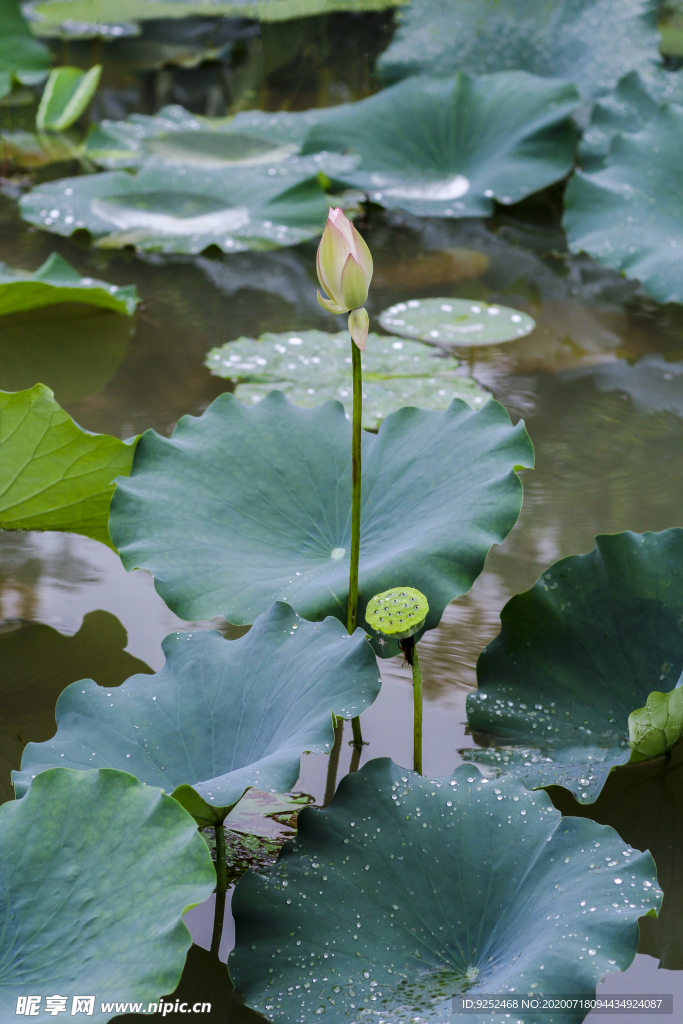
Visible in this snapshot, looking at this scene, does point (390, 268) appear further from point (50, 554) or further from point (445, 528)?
point (445, 528)

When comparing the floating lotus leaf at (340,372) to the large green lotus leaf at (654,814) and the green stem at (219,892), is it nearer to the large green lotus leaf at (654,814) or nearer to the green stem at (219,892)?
the large green lotus leaf at (654,814)

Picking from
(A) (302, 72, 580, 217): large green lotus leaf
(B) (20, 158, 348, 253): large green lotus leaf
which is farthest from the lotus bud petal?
(A) (302, 72, 580, 217): large green lotus leaf

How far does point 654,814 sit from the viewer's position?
113cm

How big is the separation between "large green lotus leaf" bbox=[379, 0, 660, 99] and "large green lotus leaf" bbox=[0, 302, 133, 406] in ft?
6.07

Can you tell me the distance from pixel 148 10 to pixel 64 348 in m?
3.74

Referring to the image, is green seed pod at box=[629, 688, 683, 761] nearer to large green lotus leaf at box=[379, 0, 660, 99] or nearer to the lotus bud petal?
the lotus bud petal

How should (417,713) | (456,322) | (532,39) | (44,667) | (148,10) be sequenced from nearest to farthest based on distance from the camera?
(417,713) < (44,667) < (456,322) < (532,39) < (148,10)

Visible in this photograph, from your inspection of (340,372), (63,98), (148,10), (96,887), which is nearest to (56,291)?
(340,372)

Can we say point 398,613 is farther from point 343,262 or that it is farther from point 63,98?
point 63,98

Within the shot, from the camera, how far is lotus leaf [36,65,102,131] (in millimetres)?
3535

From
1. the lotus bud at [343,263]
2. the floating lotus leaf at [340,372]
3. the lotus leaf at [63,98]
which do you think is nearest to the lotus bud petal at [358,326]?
the lotus bud at [343,263]

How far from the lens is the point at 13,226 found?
300 centimetres

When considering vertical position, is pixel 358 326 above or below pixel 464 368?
above

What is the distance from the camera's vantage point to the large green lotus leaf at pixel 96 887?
29.6 inches
